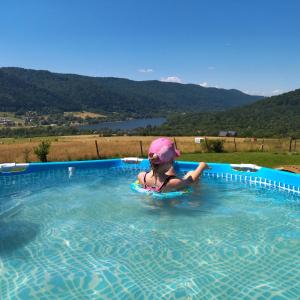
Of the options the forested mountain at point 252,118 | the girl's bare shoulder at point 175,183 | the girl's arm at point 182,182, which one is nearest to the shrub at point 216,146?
the girl's arm at point 182,182

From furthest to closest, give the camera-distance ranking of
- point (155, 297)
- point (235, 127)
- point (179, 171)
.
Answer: point (235, 127)
point (179, 171)
point (155, 297)

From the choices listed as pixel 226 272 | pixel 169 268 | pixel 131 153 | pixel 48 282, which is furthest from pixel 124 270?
pixel 131 153

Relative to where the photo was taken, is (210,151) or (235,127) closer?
(210,151)

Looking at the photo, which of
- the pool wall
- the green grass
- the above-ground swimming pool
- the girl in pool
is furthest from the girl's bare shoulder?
the green grass

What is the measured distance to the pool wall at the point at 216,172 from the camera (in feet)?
37.3

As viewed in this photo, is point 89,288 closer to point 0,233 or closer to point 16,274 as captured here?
point 16,274

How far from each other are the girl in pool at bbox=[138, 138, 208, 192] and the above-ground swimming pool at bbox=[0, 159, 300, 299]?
45 centimetres

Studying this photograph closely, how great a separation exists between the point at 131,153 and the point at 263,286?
14339mm

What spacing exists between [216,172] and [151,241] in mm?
7010

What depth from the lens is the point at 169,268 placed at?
19.6 feet

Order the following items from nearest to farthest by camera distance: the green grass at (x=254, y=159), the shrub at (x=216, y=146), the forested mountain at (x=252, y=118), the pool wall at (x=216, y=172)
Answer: the pool wall at (x=216, y=172), the green grass at (x=254, y=159), the shrub at (x=216, y=146), the forested mountain at (x=252, y=118)

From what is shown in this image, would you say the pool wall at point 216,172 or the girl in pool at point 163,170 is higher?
the girl in pool at point 163,170

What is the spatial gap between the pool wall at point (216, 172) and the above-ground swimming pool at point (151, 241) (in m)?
0.06

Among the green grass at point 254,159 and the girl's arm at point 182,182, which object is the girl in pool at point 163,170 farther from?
the green grass at point 254,159
